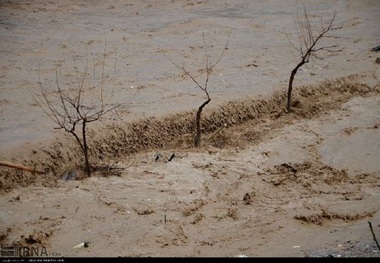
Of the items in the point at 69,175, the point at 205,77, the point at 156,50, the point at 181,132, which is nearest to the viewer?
the point at 69,175

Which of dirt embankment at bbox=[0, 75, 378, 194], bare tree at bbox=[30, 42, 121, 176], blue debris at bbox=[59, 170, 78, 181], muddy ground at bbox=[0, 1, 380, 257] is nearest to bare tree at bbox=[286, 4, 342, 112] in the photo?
muddy ground at bbox=[0, 1, 380, 257]

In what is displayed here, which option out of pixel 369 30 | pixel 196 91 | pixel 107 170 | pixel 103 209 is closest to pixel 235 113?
pixel 196 91

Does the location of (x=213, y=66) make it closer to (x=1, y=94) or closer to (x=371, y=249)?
(x=1, y=94)

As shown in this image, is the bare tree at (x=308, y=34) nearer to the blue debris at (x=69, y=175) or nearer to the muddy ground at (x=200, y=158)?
the muddy ground at (x=200, y=158)

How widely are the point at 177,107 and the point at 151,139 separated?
895 mm

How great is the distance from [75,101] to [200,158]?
2.42 metres

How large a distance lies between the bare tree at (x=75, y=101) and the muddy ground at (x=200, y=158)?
19cm

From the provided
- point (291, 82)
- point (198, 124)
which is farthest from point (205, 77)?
point (198, 124)

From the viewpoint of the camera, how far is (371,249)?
4.64 m

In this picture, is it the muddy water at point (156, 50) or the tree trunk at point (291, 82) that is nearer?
the muddy water at point (156, 50)

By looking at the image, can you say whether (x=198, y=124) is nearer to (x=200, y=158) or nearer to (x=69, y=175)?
(x=200, y=158)

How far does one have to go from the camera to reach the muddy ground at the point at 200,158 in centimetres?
533

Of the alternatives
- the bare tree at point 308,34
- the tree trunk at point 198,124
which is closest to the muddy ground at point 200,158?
the tree trunk at point 198,124

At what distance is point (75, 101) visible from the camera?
24.8ft
